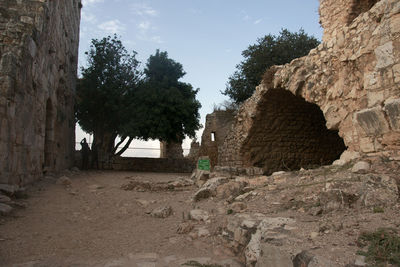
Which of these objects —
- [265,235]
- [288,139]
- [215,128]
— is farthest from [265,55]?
[265,235]

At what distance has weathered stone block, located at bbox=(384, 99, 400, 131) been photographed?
4469 mm

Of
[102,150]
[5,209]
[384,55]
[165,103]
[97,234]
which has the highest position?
[165,103]

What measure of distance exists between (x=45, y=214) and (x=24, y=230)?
866mm

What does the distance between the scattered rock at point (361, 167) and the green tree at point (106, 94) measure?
11.6m

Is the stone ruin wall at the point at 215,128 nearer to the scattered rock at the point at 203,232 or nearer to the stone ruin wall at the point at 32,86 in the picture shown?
the stone ruin wall at the point at 32,86

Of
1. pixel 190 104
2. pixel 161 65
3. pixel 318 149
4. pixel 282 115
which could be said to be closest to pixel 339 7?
pixel 282 115

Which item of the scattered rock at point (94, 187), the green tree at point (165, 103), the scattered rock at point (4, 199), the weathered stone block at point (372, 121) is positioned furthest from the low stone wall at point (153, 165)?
the weathered stone block at point (372, 121)

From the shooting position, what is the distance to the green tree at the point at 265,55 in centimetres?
1780

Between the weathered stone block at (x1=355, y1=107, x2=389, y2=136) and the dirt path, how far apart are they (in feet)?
9.29

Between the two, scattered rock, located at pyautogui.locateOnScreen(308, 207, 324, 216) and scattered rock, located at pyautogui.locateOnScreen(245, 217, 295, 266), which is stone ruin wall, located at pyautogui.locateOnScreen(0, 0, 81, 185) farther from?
scattered rock, located at pyautogui.locateOnScreen(308, 207, 324, 216)

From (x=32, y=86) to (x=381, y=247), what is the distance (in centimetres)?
739

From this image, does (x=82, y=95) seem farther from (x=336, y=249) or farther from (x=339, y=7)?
(x=336, y=249)

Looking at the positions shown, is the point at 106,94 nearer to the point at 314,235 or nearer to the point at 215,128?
the point at 215,128

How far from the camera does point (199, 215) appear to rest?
188 inches
